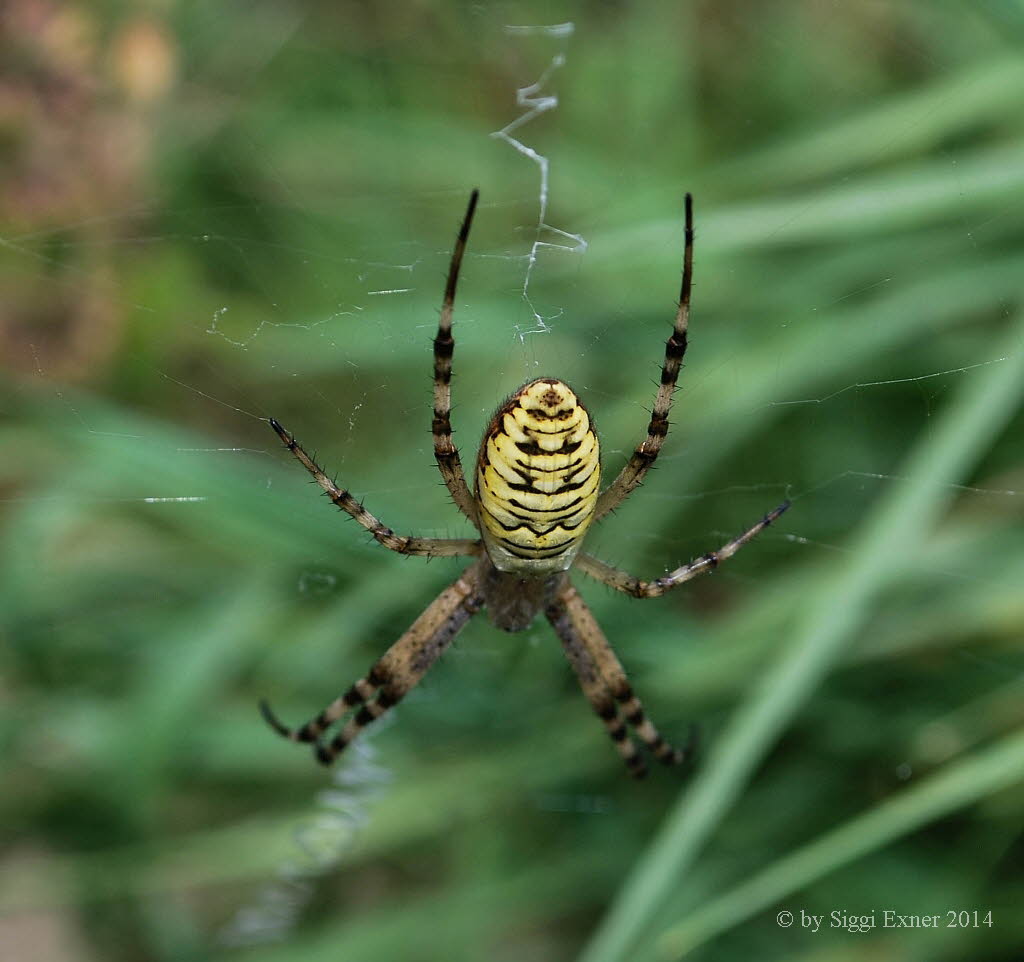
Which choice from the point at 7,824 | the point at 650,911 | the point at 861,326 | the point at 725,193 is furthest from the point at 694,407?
the point at 7,824

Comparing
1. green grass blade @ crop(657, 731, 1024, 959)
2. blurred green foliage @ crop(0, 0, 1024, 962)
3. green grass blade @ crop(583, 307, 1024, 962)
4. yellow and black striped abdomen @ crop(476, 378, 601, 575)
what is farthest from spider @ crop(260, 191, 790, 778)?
green grass blade @ crop(657, 731, 1024, 959)

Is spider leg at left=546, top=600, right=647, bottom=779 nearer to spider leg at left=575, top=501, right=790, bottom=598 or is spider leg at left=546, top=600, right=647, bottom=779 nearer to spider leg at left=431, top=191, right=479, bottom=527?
spider leg at left=575, top=501, right=790, bottom=598

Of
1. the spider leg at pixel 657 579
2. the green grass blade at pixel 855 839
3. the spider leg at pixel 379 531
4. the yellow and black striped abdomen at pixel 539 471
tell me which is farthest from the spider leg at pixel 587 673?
the yellow and black striped abdomen at pixel 539 471

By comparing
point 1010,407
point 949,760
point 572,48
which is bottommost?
point 949,760

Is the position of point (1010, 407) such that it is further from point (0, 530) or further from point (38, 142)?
point (0, 530)

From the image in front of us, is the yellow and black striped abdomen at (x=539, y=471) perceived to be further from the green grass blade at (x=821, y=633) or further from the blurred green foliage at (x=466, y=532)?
the green grass blade at (x=821, y=633)

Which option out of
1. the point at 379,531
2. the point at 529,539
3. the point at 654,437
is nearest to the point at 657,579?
the point at 654,437

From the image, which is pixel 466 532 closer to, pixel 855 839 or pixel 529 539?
pixel 529 539
